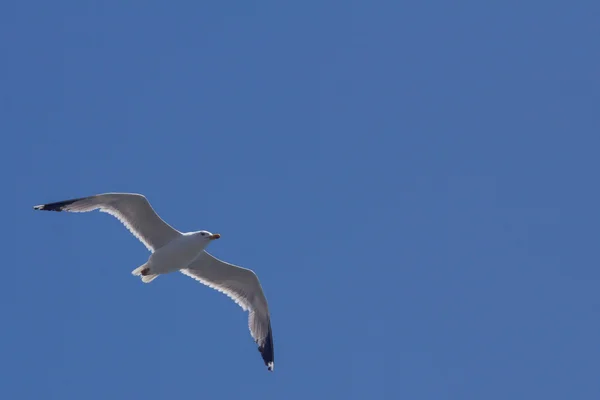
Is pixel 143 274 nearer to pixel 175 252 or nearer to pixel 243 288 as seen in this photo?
pixel 175 252

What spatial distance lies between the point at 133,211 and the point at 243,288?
2.76m

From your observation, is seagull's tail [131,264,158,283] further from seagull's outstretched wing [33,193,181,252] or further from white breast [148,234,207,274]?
seagull's outstretched wing [33,193,181,252]

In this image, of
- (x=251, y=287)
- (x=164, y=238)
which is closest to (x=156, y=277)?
(x=164, y=238)

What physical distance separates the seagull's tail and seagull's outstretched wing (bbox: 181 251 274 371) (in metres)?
1.10

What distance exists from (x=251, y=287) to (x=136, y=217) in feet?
8.90

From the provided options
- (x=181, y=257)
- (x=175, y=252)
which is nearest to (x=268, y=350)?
(x=181, y=257)

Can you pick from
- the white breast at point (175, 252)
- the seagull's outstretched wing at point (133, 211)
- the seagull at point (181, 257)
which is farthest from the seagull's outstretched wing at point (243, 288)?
the seagull's outstretched wing at point (133, 211)

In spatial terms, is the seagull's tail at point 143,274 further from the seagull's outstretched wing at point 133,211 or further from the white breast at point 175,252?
the seagull's outstretched wing at point 133,211

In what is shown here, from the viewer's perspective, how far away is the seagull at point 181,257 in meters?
18.1

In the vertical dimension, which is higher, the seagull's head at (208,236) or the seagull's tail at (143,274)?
the seagull's head at (208,236)

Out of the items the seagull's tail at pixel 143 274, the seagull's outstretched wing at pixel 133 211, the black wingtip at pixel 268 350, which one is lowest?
the seagull's tail at pixel 143 274

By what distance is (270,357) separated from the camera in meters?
19.9

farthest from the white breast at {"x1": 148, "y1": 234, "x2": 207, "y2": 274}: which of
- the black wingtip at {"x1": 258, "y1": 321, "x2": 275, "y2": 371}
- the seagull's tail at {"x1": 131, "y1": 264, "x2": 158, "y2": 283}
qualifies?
the black wingtip at {"x1": 258, "y1": 321, "x2": 275, "y2": 371}

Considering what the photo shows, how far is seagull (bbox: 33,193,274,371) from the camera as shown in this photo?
59.4 feet
